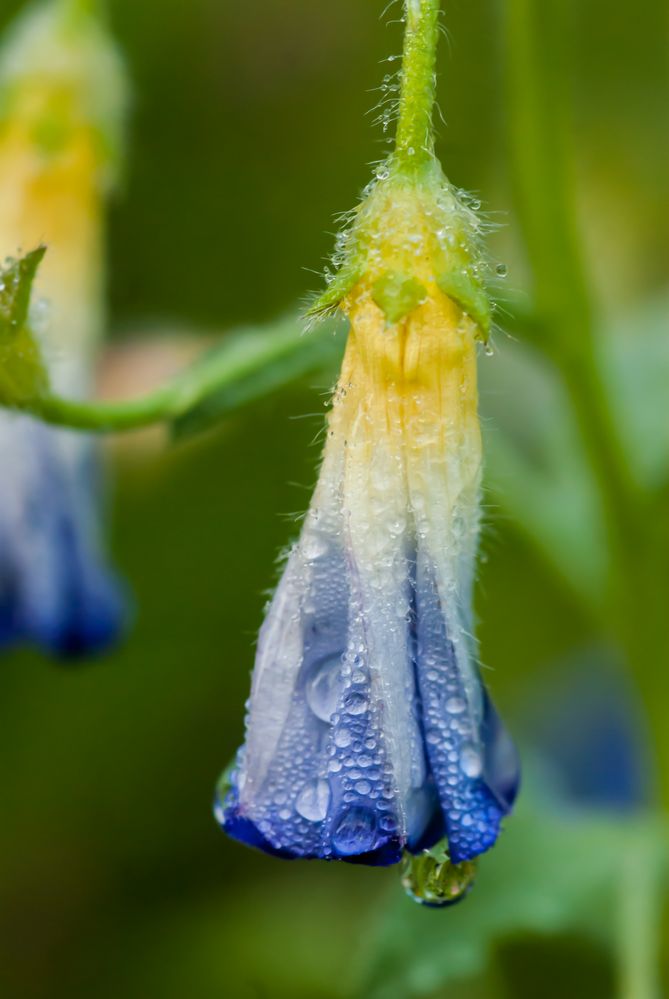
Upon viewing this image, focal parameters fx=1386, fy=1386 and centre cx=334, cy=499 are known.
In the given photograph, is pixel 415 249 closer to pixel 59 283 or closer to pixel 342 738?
pixel 342 738

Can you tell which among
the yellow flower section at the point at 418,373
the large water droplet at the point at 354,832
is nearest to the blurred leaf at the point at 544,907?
the large water droplet at the point at 354,832

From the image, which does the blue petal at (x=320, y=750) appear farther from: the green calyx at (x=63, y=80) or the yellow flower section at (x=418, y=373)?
the green calyx at (x=63, y=80)

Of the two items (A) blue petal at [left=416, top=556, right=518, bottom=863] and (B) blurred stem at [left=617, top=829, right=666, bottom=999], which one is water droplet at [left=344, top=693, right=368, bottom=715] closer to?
(A) blue petal at [left=416, top=556, right=518, bottom=863]

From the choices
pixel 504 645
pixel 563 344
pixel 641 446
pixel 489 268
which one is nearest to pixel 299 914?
pixel 504 645

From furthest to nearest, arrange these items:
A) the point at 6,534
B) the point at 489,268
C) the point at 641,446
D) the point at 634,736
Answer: the point at 634,736 < the point at 641,446 < the point at 6,534 < the point at 489,268

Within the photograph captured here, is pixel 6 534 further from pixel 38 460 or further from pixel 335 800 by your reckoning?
pixel 335 800
